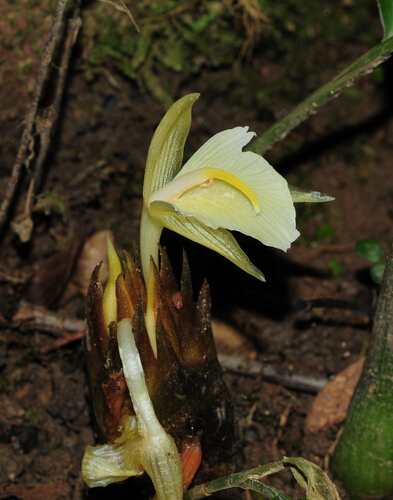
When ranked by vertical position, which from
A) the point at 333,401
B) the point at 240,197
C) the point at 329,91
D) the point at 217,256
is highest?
the point at 329,91

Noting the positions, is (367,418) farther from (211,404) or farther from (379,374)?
(211,404)

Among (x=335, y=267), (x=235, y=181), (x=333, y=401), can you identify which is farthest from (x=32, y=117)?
(x=333, y=401)

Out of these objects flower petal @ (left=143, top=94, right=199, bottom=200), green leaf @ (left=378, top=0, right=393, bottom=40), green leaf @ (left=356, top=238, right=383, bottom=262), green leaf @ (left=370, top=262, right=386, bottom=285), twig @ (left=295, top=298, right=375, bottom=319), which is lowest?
twig @ (left=295, top=298, right=375, bottom=319)

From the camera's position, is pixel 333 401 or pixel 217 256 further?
pixel 217 256

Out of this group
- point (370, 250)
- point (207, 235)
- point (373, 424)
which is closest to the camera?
point (207, 235)

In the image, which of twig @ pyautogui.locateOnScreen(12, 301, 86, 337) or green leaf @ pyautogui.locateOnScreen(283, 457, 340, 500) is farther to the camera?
twig @ pyautogui.locateOnScreen(12, 301, 86, 337)

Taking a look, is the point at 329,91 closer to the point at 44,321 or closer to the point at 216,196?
the point at 216,196

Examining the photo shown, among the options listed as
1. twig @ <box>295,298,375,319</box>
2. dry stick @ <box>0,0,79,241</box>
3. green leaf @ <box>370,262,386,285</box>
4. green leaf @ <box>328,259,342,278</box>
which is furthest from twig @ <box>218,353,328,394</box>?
dry stick @ <box>0,0,79,241</box>

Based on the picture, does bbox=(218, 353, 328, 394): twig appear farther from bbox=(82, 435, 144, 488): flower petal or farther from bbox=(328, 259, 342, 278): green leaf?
bbox=(82, 435, 144, 488): flower petal
